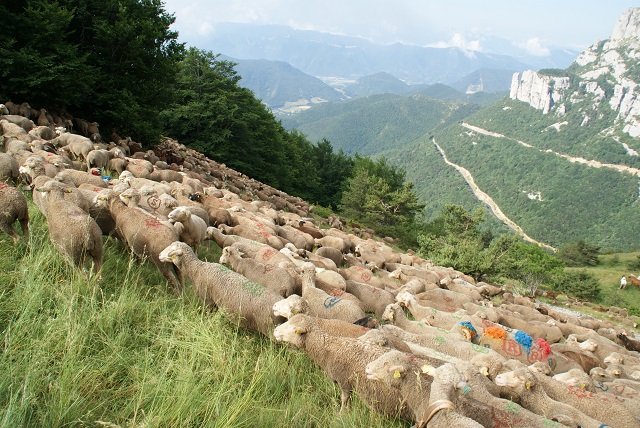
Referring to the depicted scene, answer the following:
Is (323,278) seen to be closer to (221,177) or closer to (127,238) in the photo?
(127,238)

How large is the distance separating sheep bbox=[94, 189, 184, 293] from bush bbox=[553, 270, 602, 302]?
39.3 meters

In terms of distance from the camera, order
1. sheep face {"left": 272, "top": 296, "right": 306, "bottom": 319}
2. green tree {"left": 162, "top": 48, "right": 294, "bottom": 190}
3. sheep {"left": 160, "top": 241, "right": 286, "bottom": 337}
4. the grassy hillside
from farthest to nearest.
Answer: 1. the grassy hillside
2. green tree {"left": 162, "top": 48, "right": 294, "bottom": 190}
3. sheep {"left": 160, "top": 241, "right": 286, "bottom": 337}
4. sheep face {"left": 272, "top": 296, "right": 306, "bottom": 319}

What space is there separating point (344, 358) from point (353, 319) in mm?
1564

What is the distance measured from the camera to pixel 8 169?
753cm

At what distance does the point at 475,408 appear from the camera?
359 centimetres

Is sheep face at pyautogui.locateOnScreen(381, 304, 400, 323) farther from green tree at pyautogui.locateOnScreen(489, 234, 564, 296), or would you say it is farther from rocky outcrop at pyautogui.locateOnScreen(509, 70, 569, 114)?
rocky outcrop at pyautogui.locateOnScreen(509, 70, 569, 114)

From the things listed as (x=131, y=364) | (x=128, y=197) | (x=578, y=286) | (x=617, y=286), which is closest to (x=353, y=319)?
(x=131, y=364)

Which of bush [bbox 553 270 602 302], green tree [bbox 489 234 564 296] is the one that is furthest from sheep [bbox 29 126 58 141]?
bush [bbox 553 270 602 302]

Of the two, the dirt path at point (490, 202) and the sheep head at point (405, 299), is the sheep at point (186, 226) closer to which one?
the sheep head at point (405, 299)

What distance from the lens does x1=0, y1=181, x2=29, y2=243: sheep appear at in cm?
512

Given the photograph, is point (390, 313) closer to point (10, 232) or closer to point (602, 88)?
point (10, 232)

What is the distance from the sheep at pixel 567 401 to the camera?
4.48m

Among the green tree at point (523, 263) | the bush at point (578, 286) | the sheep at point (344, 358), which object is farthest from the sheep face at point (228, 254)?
the bush at point (578, 286)

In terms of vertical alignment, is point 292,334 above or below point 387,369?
below
